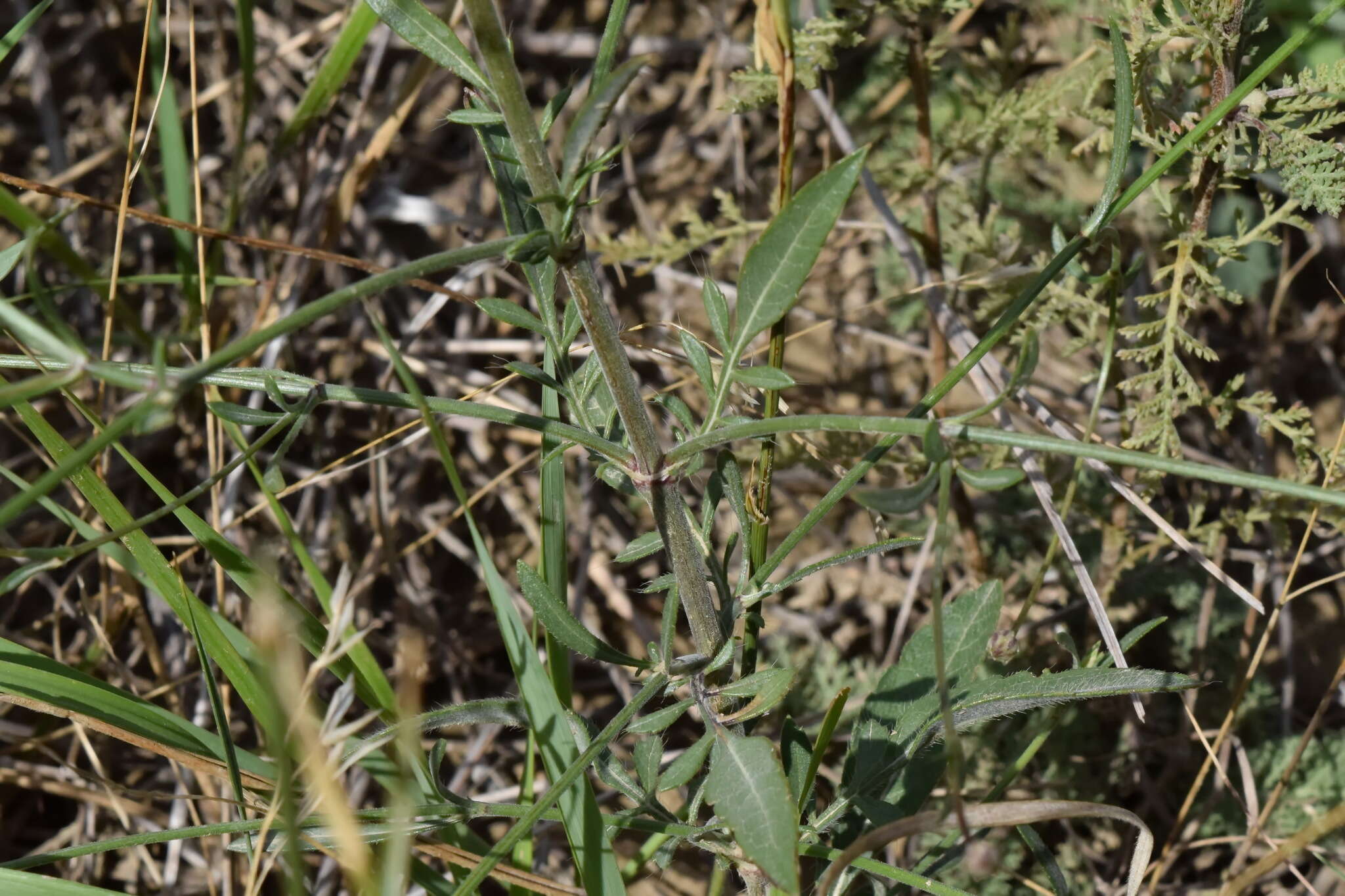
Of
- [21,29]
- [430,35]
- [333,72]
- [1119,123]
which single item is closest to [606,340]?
[430,35]

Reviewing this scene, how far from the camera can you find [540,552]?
1503 millimetres

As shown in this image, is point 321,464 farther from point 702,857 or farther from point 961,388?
point 961,388

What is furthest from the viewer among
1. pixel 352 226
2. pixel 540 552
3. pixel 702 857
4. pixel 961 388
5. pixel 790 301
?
pixel 352 226

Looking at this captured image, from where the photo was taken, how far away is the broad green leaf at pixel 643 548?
1.22 metres

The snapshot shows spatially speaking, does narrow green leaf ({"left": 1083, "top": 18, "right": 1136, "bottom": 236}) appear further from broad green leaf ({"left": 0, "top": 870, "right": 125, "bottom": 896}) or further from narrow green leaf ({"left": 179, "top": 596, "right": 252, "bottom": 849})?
broad green leaf ({"left": 0, "top": 870, "right": 125, "bottom": 896})

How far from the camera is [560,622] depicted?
1180 mm

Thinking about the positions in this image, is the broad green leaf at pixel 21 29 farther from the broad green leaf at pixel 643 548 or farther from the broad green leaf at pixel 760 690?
the broad green leaf at pixel 760 690

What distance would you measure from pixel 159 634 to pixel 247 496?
Result: 36cm

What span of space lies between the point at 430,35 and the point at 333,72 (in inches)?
56.1

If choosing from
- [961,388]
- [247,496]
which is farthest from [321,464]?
[961,388]

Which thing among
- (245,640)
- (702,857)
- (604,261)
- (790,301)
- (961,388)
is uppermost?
(790,301)

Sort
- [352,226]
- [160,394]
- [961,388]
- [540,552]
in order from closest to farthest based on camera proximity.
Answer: [160,394]
[540,552]
[961,388]
[352,226]

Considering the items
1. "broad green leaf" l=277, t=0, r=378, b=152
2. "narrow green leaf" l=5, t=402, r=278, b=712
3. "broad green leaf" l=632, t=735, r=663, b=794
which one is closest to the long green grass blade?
"broad green leaf" l=632, t=735, r=663, b=794

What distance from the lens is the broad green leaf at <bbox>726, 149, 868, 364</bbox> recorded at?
91 cm
